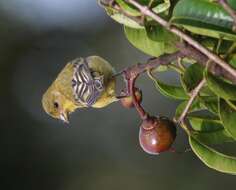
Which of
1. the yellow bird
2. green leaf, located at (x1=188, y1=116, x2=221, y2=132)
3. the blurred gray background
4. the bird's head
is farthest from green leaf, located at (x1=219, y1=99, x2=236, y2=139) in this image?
the blurred gray background

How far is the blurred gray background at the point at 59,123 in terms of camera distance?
4230 mm

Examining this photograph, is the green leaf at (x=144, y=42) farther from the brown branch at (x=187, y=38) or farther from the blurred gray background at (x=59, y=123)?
the blurred gray background at (x=59, y=123)

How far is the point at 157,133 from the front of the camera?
0.86 meters

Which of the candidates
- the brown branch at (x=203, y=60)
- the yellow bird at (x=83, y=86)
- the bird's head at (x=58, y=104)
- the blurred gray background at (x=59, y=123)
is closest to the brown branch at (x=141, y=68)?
the brown branch at (x=203, y=60)

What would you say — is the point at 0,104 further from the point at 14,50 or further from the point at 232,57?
the point at 232,57

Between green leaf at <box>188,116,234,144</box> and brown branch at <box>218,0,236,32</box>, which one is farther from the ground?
brown branch at <box>218,0,236,32</box>

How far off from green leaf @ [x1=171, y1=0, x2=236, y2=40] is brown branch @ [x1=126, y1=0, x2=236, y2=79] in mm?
11

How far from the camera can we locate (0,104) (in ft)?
14.9

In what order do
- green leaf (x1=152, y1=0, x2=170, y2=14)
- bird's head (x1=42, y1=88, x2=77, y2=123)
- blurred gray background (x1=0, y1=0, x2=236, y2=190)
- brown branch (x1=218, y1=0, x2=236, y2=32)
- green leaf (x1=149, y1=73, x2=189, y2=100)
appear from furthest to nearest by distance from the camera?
blurred gray background (x1=0, y1=0, x2=236, y2=190) → bird's head (x1=42, y1=88, x2=77, y2=123) → green leaf (x1=149, y1=73, x2=189, y2=100) → green leaf (x1=152, y1=0, x2=170, y2=14) → brown branch (x1=218, y1=0, x2=236, y2=32)

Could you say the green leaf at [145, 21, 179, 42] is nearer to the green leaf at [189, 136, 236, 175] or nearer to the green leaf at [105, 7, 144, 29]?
the green leaf at [105, 7, 144, 29]

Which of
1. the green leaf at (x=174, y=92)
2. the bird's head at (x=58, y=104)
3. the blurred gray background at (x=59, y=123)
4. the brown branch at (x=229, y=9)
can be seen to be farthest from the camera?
the blurred gray background at (x=59, y=123)

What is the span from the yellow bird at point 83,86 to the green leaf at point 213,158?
1.07ft

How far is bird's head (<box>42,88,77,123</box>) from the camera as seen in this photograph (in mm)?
1357

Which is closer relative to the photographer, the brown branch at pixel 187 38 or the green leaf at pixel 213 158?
the brown branch at pixel 187 38
